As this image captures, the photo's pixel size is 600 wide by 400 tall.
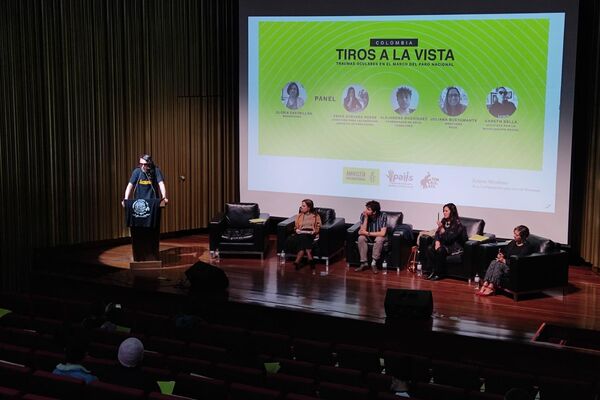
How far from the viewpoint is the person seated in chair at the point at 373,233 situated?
9680 mm

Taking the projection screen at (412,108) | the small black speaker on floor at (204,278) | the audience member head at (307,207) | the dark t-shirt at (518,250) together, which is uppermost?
the projection screen at (412,108)

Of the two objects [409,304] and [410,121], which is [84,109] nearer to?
[410,121]

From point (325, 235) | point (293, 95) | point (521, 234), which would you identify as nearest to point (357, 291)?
point (325, 235)

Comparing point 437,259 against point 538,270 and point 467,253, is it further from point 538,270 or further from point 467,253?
point 538,270

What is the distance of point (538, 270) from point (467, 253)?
84 centimetres

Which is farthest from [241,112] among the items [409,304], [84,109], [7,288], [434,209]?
[409,304]

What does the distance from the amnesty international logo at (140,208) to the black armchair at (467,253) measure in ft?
9.90

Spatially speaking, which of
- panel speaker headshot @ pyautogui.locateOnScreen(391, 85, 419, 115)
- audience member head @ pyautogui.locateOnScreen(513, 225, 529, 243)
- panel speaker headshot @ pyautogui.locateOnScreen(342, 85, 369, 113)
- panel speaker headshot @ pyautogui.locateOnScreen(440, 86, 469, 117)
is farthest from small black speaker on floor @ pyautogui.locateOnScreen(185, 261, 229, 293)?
panel speaker headshot @ pyautogui.locateOnScreen(440, 86, 469, 117)

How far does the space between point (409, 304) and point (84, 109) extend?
505 centimetres

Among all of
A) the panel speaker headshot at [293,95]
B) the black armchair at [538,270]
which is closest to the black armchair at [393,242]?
the black armchair at [538,270]

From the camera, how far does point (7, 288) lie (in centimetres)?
992

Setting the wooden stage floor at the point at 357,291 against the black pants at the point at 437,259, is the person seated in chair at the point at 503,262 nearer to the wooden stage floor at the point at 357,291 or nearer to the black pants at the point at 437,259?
the wooden stage floor at the point at 357,291

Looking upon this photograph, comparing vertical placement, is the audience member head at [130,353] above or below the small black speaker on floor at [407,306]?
above

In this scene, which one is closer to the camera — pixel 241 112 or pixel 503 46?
pixel 503 46
